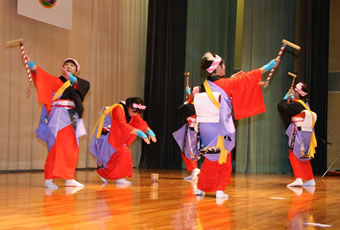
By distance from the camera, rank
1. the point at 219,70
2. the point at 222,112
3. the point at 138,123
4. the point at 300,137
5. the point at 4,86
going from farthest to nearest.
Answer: the point at 4,86, the point at 300,137, the point at 138,123, the point at 219,70, the point at 222,112

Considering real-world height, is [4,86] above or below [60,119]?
above

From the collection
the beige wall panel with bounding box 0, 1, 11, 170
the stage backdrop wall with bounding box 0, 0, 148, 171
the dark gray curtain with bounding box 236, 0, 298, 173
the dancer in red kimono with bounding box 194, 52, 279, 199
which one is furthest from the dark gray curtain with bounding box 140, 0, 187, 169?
the dancer in red kimono with bounding box 194, 52, 279, 199

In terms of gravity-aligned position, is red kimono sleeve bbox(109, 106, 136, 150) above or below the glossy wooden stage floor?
above

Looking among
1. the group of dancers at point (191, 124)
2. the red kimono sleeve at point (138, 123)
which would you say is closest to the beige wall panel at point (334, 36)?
the group of dancers at point (191, 124)

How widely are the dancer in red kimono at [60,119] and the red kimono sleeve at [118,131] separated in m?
0.56

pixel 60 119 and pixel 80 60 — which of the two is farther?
pixel 80 60

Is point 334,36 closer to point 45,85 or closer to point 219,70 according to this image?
point 219,70

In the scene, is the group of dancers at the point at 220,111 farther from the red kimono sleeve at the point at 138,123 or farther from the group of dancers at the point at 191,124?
the red kimono sleeve at the point at 138,123

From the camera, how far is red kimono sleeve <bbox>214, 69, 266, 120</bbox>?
4.23m

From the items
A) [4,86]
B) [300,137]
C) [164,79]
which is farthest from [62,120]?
[164,79]

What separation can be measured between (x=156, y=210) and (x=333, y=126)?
7571mm

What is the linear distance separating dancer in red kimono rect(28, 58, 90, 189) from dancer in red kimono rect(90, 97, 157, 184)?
0.65m

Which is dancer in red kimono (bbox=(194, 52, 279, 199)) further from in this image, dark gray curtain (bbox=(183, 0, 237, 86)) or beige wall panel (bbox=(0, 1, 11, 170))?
dark gray curtain (bbox=(183, 0, 237, 86))

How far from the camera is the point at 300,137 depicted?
610cm
